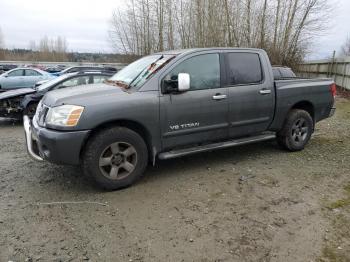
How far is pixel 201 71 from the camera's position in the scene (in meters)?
4.98

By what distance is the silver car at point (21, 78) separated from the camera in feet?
54.4

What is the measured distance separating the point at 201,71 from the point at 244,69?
865mm

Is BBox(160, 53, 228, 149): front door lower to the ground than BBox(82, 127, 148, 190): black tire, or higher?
higher

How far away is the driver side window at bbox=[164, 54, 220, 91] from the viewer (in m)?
4.81

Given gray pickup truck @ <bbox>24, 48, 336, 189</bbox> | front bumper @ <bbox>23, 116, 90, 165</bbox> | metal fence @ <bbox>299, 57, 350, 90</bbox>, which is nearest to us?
front bumper @ <bbox>23, 116, 90, 165</bbox>

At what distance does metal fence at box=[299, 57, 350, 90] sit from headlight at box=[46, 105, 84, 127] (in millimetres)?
14791

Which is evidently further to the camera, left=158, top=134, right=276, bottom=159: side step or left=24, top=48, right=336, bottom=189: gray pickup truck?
left=158, top=134, right=276, bottom=159: side step

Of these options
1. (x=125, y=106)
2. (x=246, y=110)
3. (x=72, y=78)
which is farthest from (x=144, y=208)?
(x=72, y=78)

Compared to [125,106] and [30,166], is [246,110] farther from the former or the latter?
[30,166]

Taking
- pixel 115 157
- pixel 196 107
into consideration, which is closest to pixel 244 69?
pixel 196 107

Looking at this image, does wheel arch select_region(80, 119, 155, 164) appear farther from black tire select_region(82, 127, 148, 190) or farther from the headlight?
the headlight

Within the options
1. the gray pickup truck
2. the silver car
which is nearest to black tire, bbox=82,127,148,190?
the gray pickup truck

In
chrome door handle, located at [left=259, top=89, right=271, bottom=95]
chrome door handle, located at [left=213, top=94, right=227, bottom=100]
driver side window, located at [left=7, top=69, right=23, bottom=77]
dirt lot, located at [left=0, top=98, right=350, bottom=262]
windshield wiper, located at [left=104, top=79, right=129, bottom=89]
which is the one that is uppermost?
driver side window, located at [left=7, top=69, right=23, bottom=77]

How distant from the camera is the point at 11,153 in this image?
243 inches
